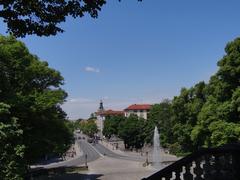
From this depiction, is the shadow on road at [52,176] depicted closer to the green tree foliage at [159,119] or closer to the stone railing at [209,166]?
the stone railing at [209,166]

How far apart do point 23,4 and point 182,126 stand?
44396mm

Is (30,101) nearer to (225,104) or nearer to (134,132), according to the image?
(225,104)

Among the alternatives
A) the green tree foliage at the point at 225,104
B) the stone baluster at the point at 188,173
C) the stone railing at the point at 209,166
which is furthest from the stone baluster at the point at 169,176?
the green tree foliage at the point at 225,104

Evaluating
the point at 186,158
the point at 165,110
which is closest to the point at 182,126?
the point at 186,158

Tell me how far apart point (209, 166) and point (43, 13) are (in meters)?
3.41

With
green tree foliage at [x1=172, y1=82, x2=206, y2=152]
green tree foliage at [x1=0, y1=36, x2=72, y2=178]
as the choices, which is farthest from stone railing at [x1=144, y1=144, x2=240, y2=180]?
green tree foliage at [x1=172, y1=82, x2=206, y2=152]

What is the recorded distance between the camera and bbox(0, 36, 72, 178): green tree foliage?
1301 inches

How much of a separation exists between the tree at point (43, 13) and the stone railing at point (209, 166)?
2583mm

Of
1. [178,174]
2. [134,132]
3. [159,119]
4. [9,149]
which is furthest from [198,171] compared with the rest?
[134,132]

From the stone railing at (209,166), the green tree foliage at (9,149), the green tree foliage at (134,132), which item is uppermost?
the green tree foliage at (134,132)

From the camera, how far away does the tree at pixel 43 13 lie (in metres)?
6.99

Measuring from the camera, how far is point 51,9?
7.13 meters

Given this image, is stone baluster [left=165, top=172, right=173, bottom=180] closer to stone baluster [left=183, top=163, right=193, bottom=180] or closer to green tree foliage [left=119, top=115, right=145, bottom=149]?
stone baluster [left=183, top=163, right=193, bottom=180]

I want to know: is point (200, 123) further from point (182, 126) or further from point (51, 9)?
point (51, 9)
